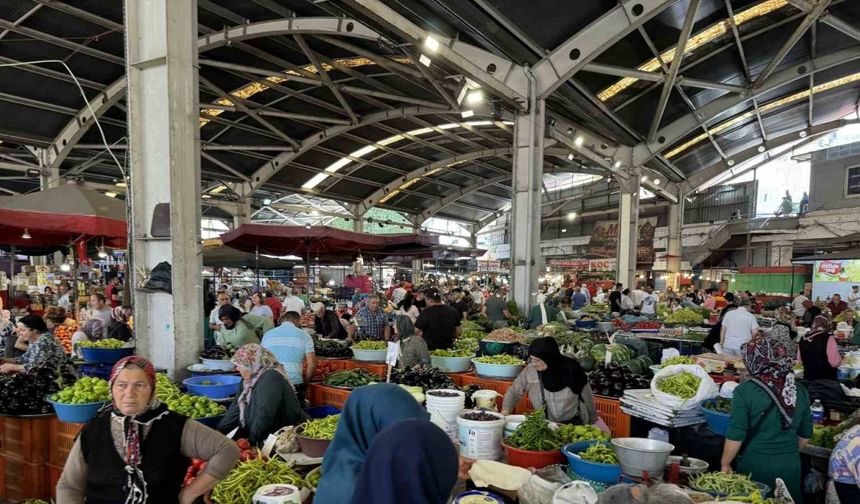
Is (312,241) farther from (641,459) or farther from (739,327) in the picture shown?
(641,459)

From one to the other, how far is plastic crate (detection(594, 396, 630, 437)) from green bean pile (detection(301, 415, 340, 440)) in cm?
241

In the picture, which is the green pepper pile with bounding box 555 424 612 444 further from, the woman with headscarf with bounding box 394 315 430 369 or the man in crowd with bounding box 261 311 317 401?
the man in crowd with bounding box 261 311 317 401

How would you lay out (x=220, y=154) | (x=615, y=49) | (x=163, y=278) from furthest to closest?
(x=220, y=154), (x=615, y=49), (x=163, y=278)

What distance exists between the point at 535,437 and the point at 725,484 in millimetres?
1042

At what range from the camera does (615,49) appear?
1214cm

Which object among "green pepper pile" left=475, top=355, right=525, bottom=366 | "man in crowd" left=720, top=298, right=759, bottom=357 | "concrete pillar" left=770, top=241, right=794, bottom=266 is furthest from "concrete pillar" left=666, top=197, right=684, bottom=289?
"green pepper pile" left=475, top=355, right=525, bottom=366

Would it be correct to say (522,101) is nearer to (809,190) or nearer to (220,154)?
(220,154)

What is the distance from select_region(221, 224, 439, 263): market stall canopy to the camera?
31.9ft

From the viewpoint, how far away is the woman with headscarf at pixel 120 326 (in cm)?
697

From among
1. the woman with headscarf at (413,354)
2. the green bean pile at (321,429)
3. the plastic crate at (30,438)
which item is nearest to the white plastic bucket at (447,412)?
the green bean pile at (321,429)

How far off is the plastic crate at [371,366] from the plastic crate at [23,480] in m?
3.02

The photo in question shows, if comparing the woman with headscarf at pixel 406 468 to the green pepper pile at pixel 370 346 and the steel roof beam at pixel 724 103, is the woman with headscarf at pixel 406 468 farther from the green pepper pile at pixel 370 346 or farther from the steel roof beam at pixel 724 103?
the steel roof beam at pixel 724 103

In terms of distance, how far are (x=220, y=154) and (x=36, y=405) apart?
62.7ft

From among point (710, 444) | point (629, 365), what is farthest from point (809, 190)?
point (710, 444)
